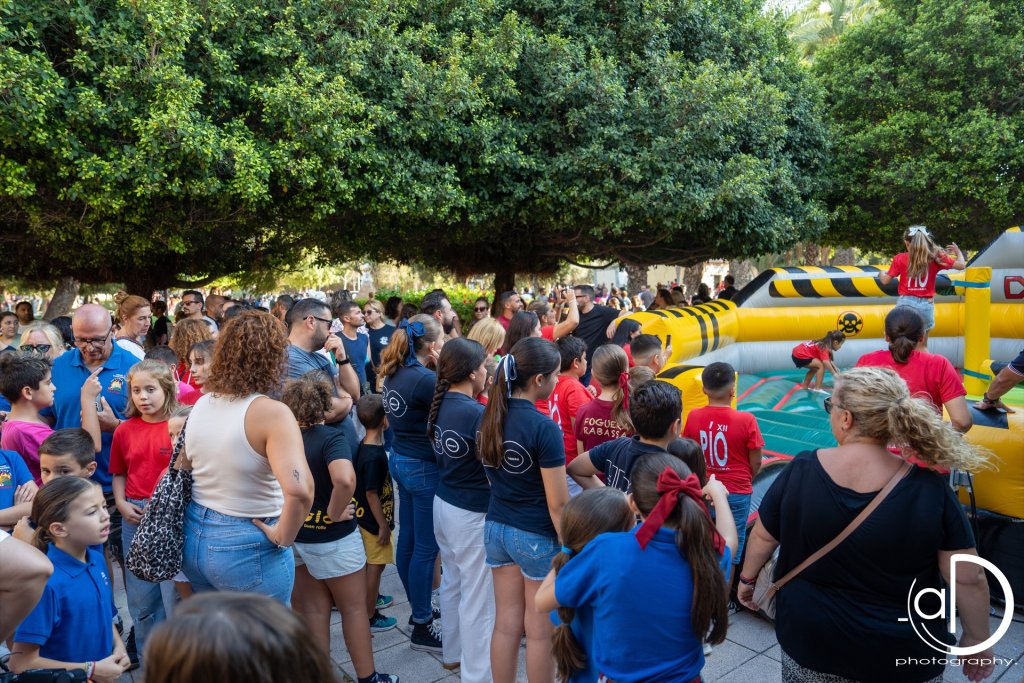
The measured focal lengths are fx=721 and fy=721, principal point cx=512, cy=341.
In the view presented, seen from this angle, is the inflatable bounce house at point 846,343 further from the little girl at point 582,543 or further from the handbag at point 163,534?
the handbag at point 163,534

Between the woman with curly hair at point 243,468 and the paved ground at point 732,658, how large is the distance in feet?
4.47

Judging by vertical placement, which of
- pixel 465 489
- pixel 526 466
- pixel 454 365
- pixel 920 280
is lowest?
pixel 465 489

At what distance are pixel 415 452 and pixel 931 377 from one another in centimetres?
305

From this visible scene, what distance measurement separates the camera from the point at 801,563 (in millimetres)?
2439

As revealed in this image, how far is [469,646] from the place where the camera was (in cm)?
341

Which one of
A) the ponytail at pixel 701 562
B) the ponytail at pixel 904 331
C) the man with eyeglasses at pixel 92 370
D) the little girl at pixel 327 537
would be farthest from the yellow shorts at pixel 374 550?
the ponytail at pixel 904 331

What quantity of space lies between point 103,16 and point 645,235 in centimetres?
859

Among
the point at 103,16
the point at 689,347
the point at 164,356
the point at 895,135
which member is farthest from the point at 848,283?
the point at 103,16

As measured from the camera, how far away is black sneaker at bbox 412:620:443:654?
400 cm

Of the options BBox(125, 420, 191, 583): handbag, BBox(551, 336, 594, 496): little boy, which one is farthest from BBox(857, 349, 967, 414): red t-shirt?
BBox(125, 420, 191, 583): handbag

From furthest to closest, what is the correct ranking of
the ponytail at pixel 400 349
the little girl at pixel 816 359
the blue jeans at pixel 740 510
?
1. the little girl at pixel 816 359
2. the blue jeans at pixel 740 510
3. the ponytail at pixel 400 349

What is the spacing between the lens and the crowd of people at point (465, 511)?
2.08m

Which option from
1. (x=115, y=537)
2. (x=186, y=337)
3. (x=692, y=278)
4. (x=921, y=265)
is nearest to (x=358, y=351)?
(x=186, y=337)

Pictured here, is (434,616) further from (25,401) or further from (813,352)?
(813,352)
